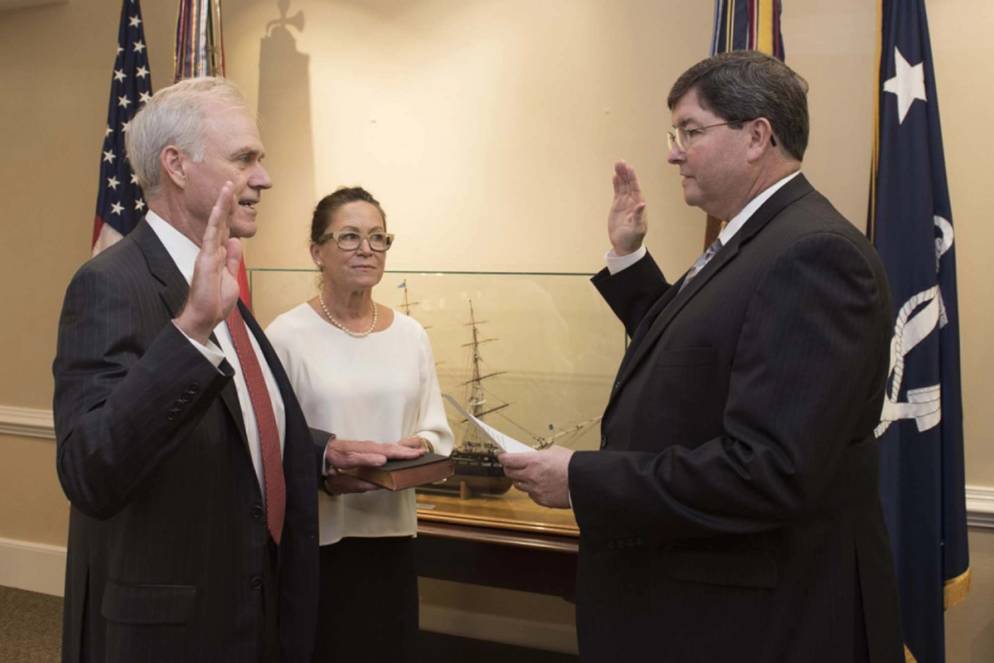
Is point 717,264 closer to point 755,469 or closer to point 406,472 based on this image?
point 755,469

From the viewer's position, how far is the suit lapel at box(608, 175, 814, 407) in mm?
1646

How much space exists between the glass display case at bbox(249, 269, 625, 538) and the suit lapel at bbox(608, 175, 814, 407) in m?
1.32

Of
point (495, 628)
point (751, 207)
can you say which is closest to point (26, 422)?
point (495, 628)

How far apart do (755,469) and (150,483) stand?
1049mm

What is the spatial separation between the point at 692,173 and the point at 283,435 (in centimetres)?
103

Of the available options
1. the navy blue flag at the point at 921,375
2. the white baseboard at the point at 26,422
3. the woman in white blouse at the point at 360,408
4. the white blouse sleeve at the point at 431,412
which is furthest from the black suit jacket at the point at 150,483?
the white baseboard at the point at 26,422

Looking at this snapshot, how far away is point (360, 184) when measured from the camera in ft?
12.8

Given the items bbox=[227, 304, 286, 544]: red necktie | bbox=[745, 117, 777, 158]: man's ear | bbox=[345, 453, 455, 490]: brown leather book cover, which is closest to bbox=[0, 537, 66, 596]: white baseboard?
bbox=[345, 453, 455, 490]: brown leather book cover

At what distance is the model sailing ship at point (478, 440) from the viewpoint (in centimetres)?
307

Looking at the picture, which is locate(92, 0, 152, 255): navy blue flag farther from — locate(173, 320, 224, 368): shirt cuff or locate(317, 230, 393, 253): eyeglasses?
locate(173, 320, 224, 368): shirt cuff

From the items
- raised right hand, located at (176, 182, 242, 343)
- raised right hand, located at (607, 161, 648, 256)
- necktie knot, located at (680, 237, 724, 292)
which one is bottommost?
raised right hand, located at (176, 182, 242, 343)

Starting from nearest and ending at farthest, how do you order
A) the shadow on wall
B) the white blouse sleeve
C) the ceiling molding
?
the white blouse sleeve
the shadow on wall
the ceiling molding

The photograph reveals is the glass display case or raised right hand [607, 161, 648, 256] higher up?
raised right hand [607, 161, 648, 256]

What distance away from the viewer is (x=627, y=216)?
2.23 metres
